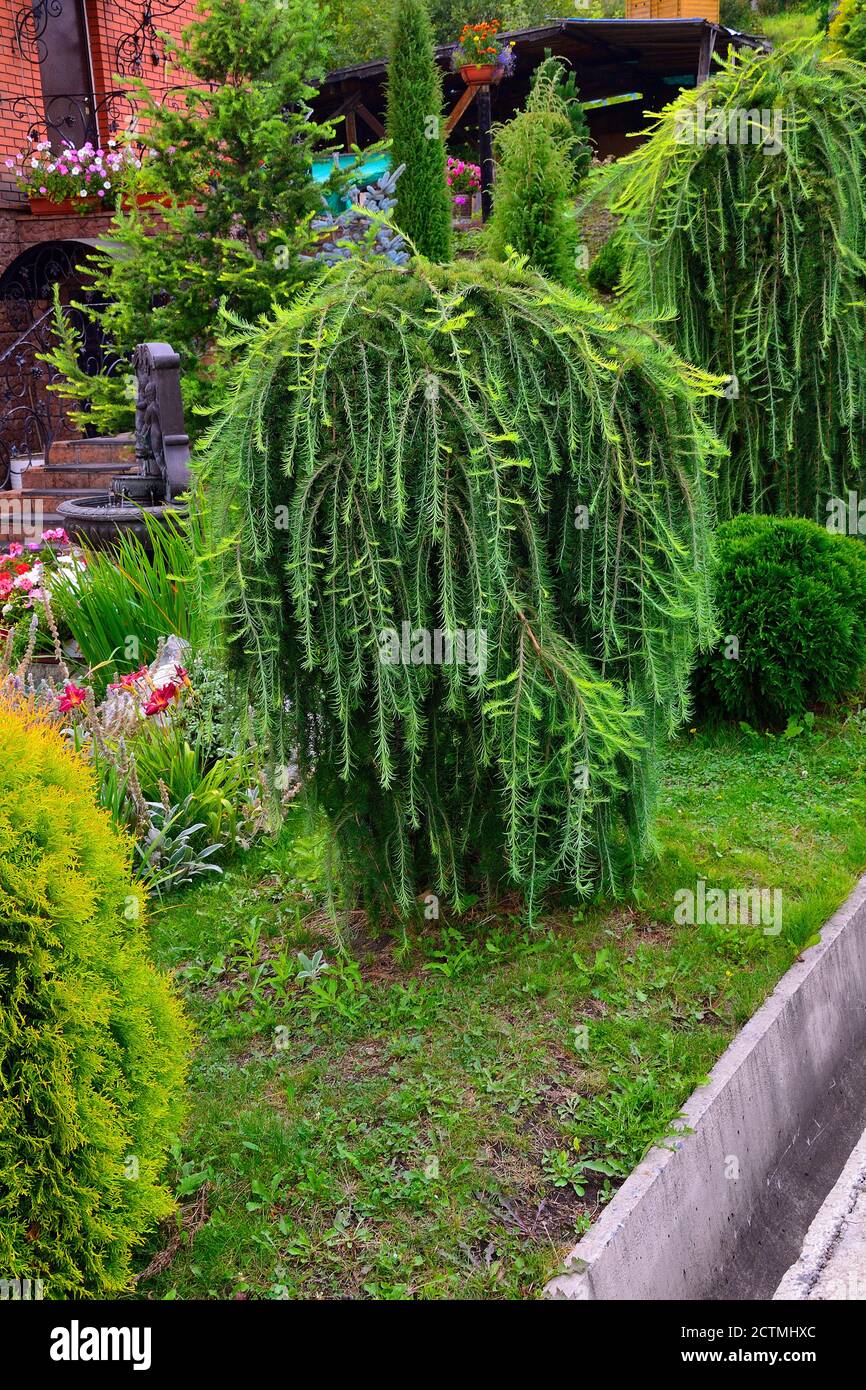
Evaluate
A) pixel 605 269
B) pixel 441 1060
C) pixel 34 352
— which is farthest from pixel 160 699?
pixel 605 269

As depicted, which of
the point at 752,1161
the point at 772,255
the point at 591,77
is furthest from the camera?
the point at 591,77

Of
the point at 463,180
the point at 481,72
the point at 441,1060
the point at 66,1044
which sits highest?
the point at 481,72

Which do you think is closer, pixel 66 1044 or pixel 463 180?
pixel 66 1044

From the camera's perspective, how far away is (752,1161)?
3.19m

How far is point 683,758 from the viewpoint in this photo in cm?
553

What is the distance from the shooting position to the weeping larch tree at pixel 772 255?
19.7 ft

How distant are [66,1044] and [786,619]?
438 cm

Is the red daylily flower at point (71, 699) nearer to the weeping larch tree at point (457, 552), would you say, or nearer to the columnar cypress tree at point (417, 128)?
the weeping larch tree at point (457, 552)

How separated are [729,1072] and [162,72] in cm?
1528

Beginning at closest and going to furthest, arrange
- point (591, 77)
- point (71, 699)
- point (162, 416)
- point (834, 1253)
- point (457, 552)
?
point (834, 1253)
point (457, 552)
point (71, 699)
point (162, 416)
point (591, 77)

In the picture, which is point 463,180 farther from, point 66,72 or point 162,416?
point 162,416

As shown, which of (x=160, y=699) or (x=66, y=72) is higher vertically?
(x=66, y=72)

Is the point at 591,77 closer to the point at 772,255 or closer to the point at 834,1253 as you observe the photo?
the point at 772,255

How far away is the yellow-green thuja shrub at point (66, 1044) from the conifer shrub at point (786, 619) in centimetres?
398
